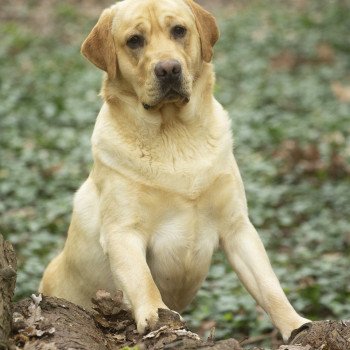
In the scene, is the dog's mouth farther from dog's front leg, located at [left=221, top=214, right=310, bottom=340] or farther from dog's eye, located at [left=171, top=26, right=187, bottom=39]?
dog's front leg, located at [left=221, top=214, right=310, bottom=340]

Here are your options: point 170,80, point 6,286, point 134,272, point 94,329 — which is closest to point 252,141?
point 170,80

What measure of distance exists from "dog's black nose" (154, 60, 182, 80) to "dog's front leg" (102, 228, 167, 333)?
31.5 inches

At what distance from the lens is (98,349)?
326 centimetres

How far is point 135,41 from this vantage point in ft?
13.5

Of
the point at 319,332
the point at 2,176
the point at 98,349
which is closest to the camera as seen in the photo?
the point at 98,349

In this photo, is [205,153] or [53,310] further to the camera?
[205,153]

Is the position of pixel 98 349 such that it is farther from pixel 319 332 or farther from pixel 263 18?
pixel 263 18

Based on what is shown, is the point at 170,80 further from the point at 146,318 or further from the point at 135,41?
the point at 146,318

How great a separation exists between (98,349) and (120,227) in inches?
33.2

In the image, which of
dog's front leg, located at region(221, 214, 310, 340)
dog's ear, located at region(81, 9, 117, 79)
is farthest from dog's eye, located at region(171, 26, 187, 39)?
dog's front leg, located at region(221, 214, 310, 340)

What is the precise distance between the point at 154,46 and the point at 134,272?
45.3 inches

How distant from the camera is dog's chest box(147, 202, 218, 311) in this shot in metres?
4.03

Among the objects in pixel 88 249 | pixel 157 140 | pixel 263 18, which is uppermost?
pixel 157 140

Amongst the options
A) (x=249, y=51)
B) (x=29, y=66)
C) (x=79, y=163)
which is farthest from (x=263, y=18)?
(x=79, y=163)
